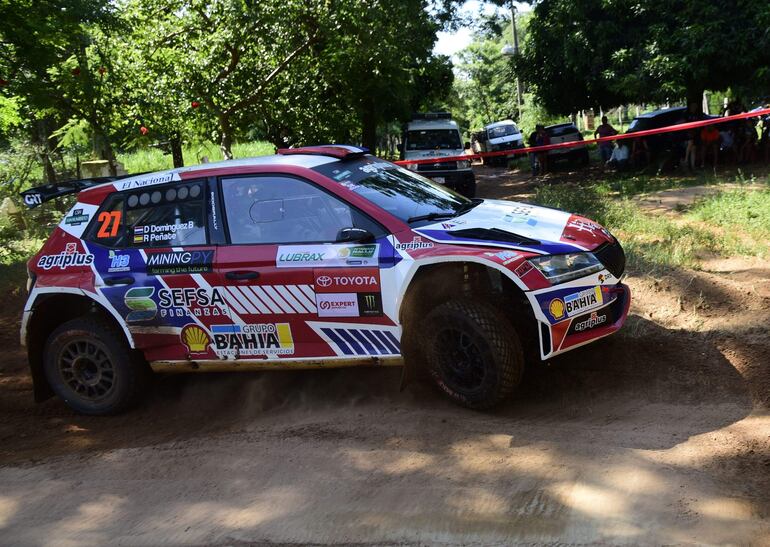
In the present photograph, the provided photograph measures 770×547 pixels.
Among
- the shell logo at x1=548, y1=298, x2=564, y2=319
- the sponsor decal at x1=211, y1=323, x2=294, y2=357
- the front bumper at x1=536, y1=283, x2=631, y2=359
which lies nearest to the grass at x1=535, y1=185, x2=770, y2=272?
the front bumper at x1=536, y1=283, x2=631, y2=359

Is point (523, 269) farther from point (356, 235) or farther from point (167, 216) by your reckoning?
point (167, 216)

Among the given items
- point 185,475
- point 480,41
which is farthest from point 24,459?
point 480,41

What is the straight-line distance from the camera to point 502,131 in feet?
110

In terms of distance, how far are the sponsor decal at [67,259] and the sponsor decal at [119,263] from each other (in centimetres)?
20

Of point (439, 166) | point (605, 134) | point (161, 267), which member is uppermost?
point (605, 134)

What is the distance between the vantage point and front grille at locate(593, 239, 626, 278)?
507cm

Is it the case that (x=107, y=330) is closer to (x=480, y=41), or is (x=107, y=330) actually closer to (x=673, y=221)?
(x=673, y=221)

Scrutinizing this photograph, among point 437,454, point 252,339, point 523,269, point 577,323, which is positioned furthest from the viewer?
point 252,339

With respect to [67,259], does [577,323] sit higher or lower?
lower

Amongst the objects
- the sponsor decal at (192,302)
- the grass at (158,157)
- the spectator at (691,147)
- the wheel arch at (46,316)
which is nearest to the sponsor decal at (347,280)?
the sponsor decal at (192,302)

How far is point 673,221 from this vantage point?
10055 millimetres

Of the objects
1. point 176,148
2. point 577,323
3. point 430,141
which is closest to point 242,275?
point 577,323

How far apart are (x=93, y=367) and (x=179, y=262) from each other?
1.28m

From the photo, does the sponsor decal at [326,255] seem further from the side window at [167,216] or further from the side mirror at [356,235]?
the side window at [167,216]
